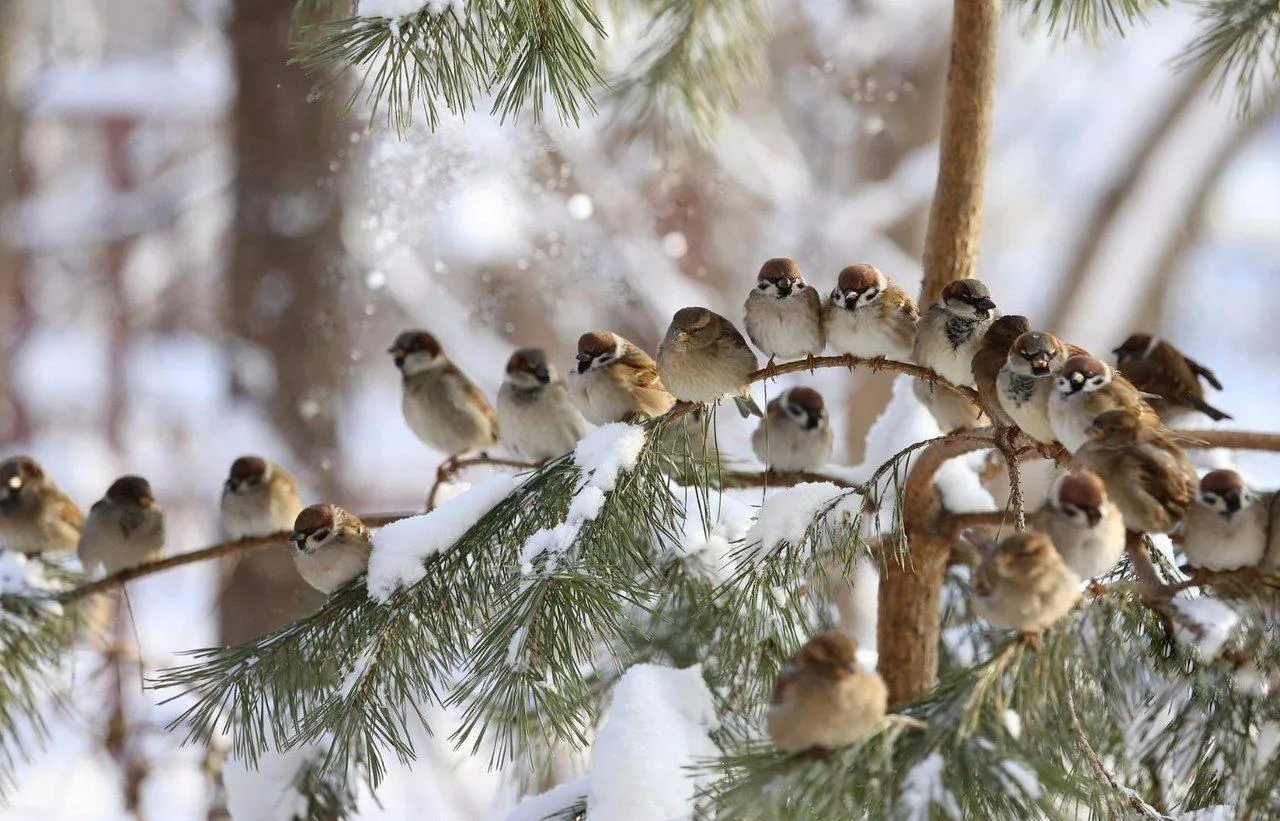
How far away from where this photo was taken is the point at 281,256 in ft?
15.6

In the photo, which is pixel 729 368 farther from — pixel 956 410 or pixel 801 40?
pixel 801 40

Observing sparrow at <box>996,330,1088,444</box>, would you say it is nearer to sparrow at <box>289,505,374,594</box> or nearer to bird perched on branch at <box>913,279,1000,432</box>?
bird perched on branch at <box>913,279,1000,432</box>

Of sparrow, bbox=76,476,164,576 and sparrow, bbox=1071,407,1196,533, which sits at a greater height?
sparrow, bbox=76,476,164,576

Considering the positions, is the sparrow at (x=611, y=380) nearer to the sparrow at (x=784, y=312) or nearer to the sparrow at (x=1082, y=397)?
the sparrow at (x=784, y=312)

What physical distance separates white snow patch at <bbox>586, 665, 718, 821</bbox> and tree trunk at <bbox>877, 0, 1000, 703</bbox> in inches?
25.3

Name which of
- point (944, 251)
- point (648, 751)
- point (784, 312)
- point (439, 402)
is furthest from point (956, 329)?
point (439, 402)

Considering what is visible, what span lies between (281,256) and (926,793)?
417 cm

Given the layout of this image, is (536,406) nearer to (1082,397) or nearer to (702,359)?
(702,359)

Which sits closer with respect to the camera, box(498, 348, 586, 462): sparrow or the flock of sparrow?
the flock of sparrow

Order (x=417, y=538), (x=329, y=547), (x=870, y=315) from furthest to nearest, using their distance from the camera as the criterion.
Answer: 1. (x=870, y=315)
2. (x=329, y=547)
3. (x=417, y=538)

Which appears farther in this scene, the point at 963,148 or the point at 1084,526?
the point at 963,148

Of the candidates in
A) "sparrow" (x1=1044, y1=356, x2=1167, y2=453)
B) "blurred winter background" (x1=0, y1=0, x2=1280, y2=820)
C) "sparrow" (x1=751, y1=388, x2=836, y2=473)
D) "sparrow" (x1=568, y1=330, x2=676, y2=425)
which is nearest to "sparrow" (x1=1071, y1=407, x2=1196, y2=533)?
"sparrow" (x1=1044, y1=356, x2=1167, y2=453)

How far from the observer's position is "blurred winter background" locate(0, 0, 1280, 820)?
188 inches

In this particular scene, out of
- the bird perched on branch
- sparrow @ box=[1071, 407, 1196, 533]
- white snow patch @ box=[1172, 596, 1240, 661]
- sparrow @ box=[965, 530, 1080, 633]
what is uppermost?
the bird perched on branch
